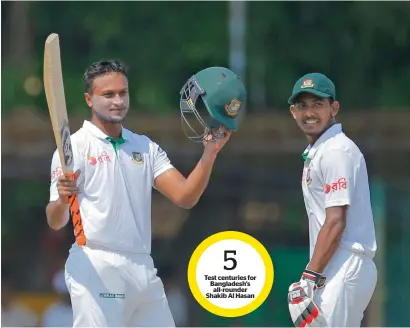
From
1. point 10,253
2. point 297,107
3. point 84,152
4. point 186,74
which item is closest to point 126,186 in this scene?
point 84,152

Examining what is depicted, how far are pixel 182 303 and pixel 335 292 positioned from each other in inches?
220

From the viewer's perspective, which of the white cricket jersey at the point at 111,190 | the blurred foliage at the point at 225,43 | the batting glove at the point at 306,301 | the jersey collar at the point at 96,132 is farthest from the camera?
the blurred foliage at the point at 225,43

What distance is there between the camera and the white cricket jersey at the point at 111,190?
5.29 metres

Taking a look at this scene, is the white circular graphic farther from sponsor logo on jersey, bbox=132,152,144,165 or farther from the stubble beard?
the stubble beard

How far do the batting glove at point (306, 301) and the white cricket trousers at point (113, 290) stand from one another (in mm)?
643

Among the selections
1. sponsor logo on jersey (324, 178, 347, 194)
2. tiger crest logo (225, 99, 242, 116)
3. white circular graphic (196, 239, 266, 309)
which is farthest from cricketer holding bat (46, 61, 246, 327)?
white circular graphic (196, 239, 266, 309)

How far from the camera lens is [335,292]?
16.9 feet

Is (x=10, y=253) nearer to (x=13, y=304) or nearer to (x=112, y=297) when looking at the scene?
(x=13, y=304)

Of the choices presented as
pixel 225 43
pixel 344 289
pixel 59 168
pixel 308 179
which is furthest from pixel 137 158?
pixel 225 43

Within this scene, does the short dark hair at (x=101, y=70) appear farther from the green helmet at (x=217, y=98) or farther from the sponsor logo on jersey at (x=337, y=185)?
the sponsor logo on jersey at (x=337, y=185)

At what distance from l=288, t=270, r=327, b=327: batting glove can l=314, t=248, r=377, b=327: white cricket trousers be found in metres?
0.05

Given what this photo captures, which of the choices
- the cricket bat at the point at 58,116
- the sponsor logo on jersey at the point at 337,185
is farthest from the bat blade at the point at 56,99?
the sponsor logo on jersey at the point at 337,185

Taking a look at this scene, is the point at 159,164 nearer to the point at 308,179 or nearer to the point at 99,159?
the point at 99,159

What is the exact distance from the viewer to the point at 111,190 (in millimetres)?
5316
